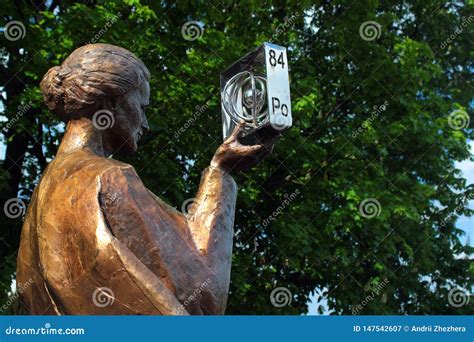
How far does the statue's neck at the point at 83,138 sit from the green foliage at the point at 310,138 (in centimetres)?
717

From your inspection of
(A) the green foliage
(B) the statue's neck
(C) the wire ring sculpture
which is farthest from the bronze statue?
(A) the green foliage

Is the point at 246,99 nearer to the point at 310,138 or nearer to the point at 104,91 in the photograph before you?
the point at 104,91

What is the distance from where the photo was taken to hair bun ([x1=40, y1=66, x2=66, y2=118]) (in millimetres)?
5043

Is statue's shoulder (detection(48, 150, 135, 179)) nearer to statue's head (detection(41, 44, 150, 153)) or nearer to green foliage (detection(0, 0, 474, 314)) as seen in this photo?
statue's head (detection(41, 44, 150, 153))

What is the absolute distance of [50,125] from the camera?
13055 millimetres

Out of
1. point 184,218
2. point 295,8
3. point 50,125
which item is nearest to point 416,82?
point 295,8

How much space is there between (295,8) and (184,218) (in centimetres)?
1056

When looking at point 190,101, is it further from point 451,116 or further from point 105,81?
point 105,81

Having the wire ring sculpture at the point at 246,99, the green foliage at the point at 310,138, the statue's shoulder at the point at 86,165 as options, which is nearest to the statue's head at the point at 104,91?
the statue's shoulder at the point at 86,165

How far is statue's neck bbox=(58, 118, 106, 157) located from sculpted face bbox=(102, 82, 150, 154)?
0.05 metres

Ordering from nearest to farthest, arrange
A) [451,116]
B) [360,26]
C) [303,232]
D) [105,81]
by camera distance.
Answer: [105,81], [303,232], [360,26], [451,116]

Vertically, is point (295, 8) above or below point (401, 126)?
above

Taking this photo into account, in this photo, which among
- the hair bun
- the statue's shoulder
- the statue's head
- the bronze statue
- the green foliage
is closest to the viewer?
the bronze statue

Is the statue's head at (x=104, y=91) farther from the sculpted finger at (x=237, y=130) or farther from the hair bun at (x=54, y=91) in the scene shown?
the sculpted finger at (x=237, y=130)
